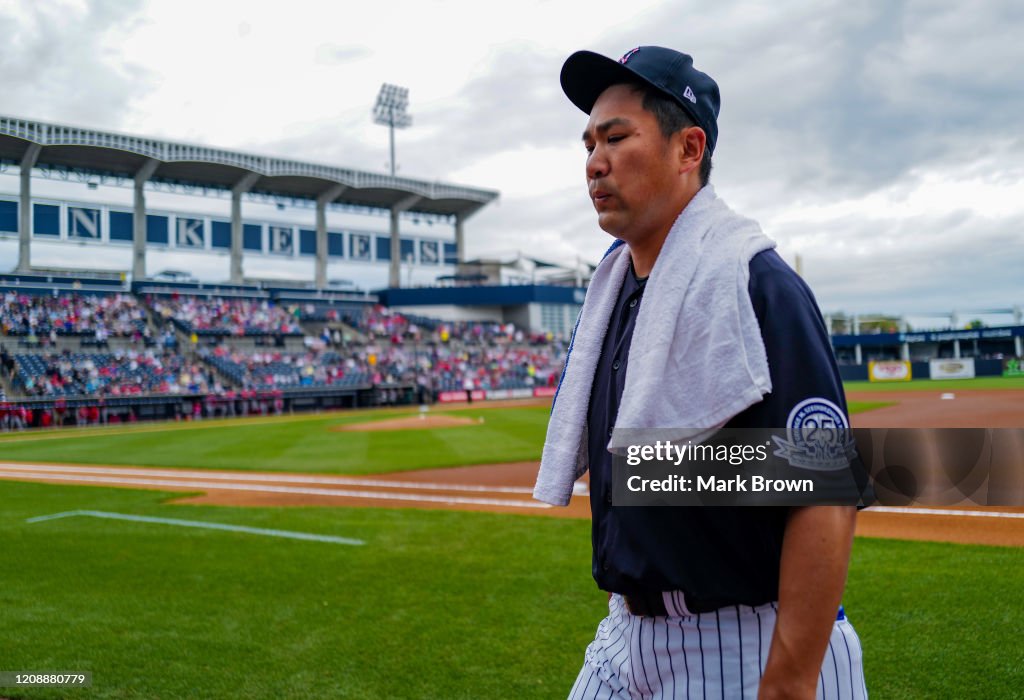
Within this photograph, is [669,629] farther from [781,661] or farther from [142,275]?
[142,275]

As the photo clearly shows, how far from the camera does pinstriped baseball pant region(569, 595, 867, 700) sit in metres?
1.50

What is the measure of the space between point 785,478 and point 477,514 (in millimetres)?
7964

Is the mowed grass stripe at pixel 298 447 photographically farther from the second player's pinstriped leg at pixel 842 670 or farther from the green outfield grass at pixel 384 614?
the second player's pinstriped leg at pixel 842 670

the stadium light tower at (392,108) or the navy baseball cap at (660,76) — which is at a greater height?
the stadium light tower at (392,108)

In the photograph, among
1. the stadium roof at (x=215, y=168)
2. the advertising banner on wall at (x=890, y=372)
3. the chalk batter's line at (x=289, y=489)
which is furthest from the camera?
the advertising banner on wall at (x=890, y=372)

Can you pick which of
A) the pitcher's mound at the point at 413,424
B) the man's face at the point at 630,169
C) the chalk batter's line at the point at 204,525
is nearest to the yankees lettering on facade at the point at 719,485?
the man's face at the point at 630,169

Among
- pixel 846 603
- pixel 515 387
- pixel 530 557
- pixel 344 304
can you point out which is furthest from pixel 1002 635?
pixel 344 304

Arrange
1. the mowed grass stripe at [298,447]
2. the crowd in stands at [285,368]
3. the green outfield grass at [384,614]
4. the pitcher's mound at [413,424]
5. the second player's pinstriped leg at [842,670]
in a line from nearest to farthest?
1. the second player's pinstriped leg at [842,670]
2. the green outfield grass at [384,614]
3. the mowed grass stripe at [298,447]
4. the pitcher's mound at [413,424]
5. the crowd in stands at [285,368]

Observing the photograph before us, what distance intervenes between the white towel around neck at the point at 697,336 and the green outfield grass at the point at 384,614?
288 centimetres

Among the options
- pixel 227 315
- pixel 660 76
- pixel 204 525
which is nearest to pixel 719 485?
pixel 660 76

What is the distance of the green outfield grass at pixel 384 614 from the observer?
3.98 m

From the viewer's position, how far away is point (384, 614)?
5137mm

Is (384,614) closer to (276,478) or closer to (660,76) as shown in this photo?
(660,76)

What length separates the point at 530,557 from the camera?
259 inches
